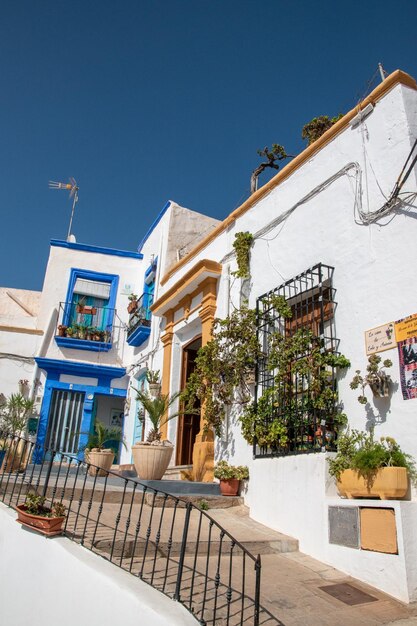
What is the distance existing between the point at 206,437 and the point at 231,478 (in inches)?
53.9

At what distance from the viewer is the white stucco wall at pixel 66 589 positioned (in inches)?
124

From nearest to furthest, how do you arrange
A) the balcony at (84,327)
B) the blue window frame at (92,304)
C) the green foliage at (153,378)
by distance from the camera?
the green foliage at (153,378) → the balcony at (84,327) → the blue window frame at (92,304)

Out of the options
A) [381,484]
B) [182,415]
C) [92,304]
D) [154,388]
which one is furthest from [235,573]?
[92,304]

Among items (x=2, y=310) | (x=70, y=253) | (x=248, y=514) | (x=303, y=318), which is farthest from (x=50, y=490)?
(x=2, y=310)

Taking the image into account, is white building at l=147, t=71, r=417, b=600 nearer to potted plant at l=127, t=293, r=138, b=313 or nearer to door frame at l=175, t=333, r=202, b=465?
door frame at l=175, t=333, r=202, b=465

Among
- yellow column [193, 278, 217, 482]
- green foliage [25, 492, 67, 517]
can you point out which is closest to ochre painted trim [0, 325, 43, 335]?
yellow column [193, 278, 217, 482]

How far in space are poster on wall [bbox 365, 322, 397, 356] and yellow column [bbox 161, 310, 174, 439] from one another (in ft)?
16.5

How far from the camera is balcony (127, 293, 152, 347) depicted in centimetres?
1189

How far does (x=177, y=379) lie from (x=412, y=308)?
559cm

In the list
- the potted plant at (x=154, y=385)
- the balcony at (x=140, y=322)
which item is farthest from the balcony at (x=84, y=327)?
the potted plant at (x=154, y=385)

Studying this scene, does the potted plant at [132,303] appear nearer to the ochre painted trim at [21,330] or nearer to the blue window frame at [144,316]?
the blue window frame at [144,316]

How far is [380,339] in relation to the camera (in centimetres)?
509

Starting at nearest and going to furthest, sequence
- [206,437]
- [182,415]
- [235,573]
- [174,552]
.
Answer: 1. [235,573]
2. [174,552]
3. [206,437]
4. [182,415]

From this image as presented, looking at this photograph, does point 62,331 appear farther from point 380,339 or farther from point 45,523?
point 380,339
